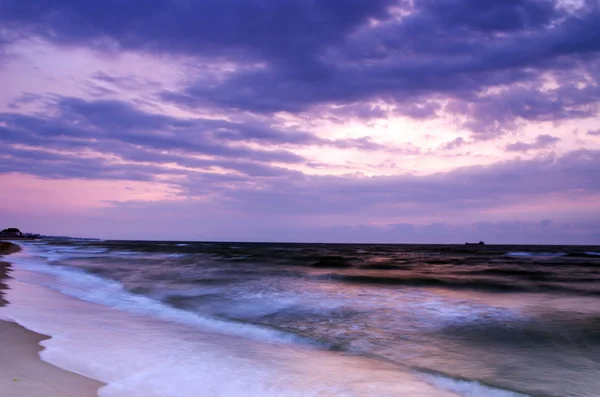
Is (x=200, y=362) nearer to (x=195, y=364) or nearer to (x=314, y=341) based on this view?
(x=195, y=364)

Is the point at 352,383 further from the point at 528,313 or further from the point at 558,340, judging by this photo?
the point at 528,313

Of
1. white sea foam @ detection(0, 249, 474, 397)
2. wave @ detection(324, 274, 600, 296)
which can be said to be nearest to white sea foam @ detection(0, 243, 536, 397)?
white sea foam @ detection(0, 249, 474, 397)

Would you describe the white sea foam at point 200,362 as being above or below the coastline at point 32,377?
below

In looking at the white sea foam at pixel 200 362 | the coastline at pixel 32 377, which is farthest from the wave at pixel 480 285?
the coastline at pixel 32 377

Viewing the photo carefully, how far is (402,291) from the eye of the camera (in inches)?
585

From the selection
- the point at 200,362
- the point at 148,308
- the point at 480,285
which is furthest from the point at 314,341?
the point at 480,285

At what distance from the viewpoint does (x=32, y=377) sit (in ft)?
13.2

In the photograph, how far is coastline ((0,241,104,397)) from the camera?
3656mm

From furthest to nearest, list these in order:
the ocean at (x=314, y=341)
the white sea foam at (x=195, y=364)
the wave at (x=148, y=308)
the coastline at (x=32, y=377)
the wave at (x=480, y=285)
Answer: the wave at (x=480, y=285) < the wave at (x=148, y=308) < the ocean at (x=314, y=341) < the white sea foam at (x=195, y=364) < the coastline at (x=32, y=377)

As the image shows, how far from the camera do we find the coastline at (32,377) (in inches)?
144

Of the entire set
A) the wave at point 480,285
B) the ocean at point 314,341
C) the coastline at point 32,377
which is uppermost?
the coastline at point 32,377

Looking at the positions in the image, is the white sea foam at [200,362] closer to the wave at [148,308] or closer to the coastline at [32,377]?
the wave at [148,308]

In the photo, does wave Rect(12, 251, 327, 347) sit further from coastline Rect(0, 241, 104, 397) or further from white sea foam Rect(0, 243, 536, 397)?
coastline Rect(0, 241, 104, 397)

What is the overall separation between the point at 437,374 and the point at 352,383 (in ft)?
4.77
